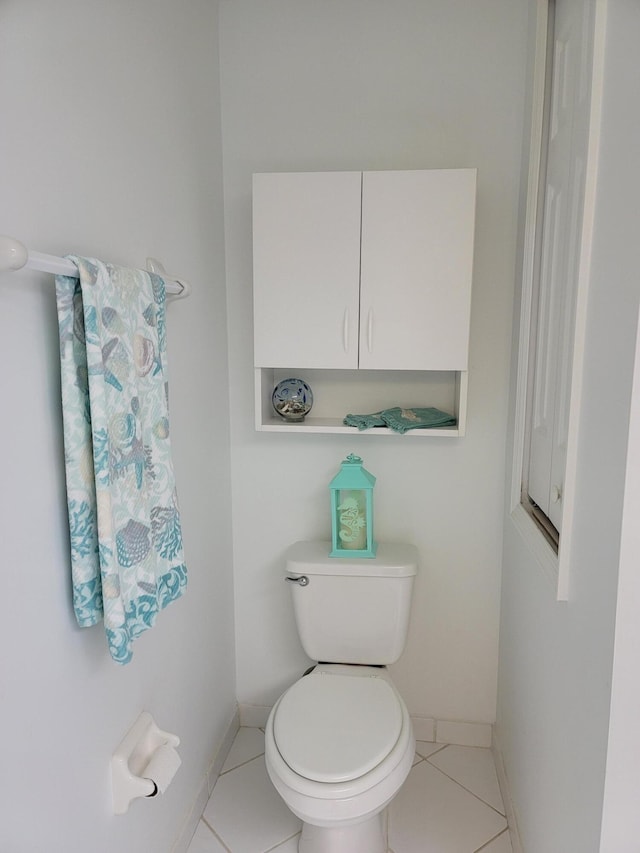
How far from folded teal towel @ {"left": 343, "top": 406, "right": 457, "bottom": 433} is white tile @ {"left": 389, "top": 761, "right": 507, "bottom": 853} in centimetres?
113

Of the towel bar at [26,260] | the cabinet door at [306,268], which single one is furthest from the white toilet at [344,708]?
the towel bar at [26,260]

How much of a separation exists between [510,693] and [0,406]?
5.37 ft

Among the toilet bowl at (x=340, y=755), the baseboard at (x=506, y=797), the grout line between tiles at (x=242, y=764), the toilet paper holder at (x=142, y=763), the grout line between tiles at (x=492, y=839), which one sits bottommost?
the grout line between tiles at (x=492, y=839)

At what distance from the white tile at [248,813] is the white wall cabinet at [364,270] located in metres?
1.24

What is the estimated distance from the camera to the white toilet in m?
1.41

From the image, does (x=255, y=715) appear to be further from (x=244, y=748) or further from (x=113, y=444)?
(x=113, y=444)

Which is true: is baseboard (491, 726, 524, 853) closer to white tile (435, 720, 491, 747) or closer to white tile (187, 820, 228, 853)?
white tile (435, 720, 491, 747)

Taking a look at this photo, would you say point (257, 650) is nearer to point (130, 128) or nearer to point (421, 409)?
point (421, 409)

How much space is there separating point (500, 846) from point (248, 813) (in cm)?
72

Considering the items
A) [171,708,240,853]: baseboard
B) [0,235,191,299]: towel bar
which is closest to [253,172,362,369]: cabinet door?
[0,235,191,299]: towel bar

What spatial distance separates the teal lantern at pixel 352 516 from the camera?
6.27 ft

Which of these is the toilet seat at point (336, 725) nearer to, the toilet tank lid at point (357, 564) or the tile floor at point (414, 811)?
the toilet tank lid at point (357, 564)

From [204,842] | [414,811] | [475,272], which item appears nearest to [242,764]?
[204,842]

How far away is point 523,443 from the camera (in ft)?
5.80
